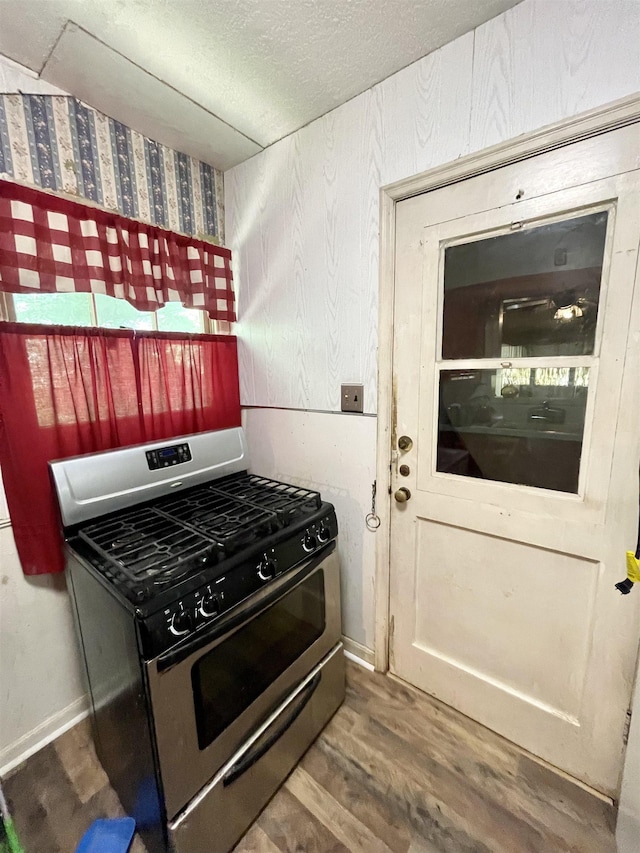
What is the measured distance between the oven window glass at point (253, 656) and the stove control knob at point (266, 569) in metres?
0.12

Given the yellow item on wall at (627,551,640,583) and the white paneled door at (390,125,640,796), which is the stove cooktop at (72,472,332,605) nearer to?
the white paneled door at (390,125,640,796)

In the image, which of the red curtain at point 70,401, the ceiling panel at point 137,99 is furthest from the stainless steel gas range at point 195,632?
the ceiling panel at point 137,99

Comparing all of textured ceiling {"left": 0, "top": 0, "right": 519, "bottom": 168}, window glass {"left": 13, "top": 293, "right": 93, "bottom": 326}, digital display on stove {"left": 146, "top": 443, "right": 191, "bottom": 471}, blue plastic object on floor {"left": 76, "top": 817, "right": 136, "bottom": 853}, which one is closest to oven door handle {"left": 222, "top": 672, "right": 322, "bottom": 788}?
blue plastic object on floor {"left": 76, "top": 817, "right": 136, "bottom": 853}

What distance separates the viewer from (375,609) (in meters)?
1.66

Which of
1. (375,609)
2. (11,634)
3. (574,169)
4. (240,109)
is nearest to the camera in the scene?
(574,169)

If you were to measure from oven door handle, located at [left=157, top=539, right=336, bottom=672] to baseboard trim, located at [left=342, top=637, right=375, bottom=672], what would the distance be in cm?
71

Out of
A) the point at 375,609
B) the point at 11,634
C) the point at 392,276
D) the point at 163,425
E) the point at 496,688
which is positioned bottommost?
the point at 496,688

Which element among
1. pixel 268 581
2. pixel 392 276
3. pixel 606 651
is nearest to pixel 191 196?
pixel 392 276

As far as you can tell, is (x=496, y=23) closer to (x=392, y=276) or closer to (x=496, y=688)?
(x=392, y=276)

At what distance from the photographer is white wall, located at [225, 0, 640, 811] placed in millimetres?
1011

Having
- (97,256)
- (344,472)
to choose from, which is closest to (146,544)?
(344,472)

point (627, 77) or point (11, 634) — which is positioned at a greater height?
point (627, 77)

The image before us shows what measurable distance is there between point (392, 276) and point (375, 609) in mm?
1475

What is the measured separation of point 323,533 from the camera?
1.36 m
